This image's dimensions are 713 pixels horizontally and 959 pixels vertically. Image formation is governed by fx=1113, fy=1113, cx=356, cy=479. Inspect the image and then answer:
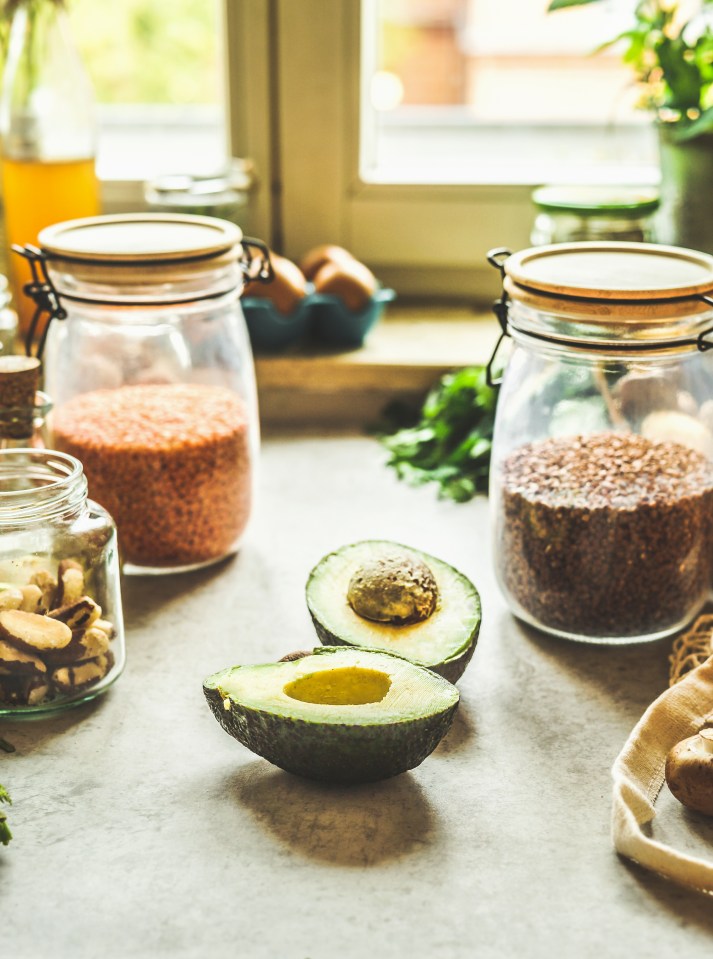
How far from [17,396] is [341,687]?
41cm

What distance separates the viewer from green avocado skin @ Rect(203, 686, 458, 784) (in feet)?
2.43

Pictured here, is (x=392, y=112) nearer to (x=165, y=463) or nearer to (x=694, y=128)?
(x=694, y=128)

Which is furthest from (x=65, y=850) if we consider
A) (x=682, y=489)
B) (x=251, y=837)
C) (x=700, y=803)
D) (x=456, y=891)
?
(x=682, y=489)

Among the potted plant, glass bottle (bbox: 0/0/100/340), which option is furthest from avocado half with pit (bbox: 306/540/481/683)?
glass bottle (bbox: 0/0/100/340)

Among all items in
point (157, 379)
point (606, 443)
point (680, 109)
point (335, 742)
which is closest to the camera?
point (335, 742)

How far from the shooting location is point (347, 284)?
1.43 m

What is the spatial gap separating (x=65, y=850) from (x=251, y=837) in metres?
0.12

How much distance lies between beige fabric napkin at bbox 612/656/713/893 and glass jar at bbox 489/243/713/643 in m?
0.11

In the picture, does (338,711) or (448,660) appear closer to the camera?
(338,711)

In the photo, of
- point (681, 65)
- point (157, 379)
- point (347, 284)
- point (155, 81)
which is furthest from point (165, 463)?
point (155, 81)

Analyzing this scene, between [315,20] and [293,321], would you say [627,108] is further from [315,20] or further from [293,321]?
[293,321]

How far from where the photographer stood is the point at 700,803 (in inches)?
29.6

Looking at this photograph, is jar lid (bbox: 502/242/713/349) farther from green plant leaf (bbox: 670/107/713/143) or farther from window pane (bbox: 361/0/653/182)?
window pane (bbox: 361/0/653/182)

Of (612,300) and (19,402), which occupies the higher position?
(612,300)
